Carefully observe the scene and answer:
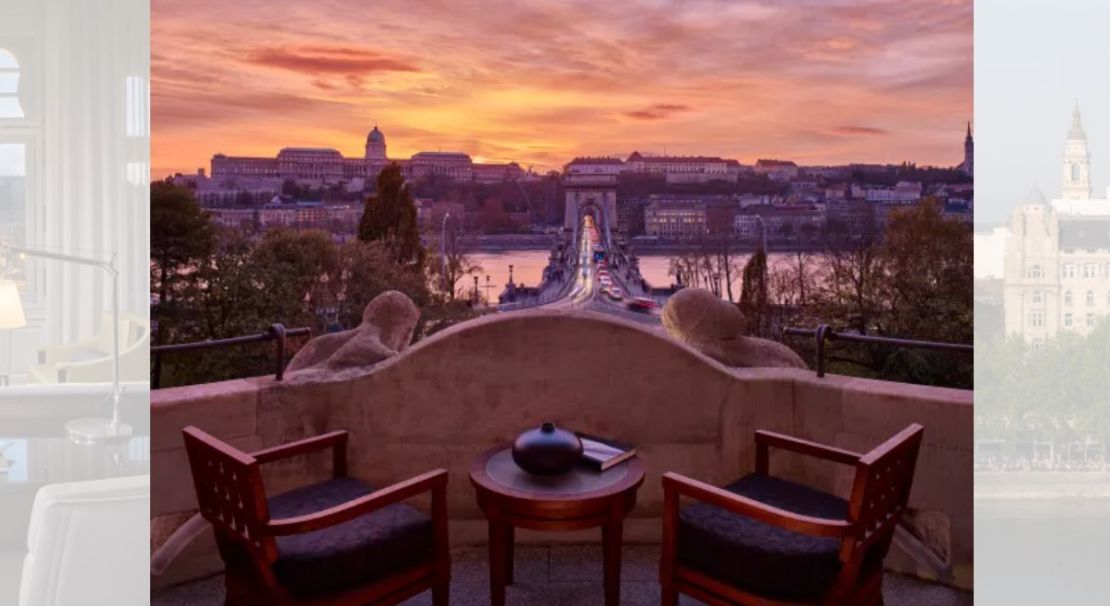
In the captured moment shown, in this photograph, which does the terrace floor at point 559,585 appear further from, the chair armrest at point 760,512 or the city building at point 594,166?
the city building at point 594,166

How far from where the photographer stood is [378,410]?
9.60 feet

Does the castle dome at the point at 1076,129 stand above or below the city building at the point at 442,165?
below

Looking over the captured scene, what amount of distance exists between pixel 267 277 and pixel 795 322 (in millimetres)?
4346

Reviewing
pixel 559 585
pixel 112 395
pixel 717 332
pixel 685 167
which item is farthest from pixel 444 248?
pixel 559 585

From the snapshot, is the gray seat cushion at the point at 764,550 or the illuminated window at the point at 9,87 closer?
the gray seat cushion at the point at 764,550

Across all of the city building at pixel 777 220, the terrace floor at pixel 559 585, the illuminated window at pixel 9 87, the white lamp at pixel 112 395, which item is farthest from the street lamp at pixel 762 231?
the illuminated window at pixel 9 87

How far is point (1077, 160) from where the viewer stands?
2863mm

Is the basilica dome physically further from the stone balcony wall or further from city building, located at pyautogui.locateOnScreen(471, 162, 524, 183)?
the stone balcony wall

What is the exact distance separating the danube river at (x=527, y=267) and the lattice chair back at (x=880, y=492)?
4.02m

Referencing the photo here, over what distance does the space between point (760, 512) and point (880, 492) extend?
0.96ft

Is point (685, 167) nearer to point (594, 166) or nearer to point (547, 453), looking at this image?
point (594, 166)

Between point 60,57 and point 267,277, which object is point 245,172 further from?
point 60,57

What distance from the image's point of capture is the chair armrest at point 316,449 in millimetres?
2411

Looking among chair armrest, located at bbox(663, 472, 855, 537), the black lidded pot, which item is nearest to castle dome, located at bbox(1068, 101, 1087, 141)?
chair armrest, located at bbox(663, 472, 855, 537)
